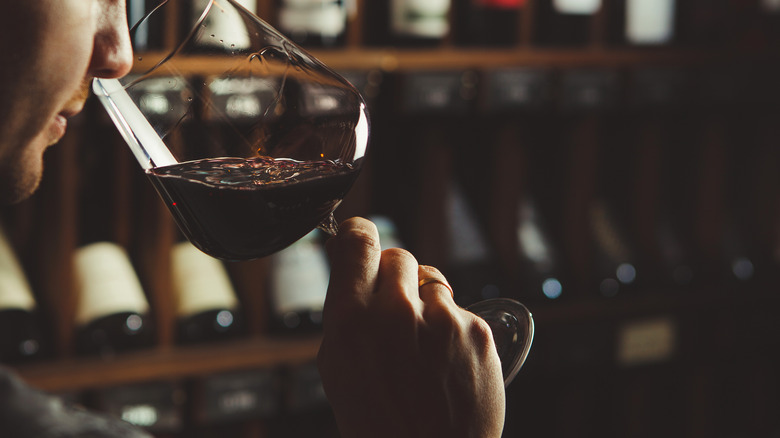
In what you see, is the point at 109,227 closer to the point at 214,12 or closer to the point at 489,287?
the point at 489,287

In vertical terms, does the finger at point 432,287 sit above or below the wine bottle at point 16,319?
above

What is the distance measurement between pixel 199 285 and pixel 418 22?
62 cm

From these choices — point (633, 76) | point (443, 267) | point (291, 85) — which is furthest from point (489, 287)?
point (291, 85)

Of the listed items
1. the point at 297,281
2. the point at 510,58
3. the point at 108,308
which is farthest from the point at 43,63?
the point at 510,58

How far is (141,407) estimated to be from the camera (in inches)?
51.5

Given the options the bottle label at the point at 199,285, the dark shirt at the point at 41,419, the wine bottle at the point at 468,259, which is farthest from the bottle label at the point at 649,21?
the dark shirt at the point at 41,419

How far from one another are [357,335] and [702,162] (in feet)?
4.92

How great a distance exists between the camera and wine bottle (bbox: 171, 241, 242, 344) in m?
1.38

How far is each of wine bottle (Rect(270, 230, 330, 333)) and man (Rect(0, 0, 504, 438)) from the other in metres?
0.78

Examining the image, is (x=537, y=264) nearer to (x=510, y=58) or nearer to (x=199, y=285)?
(x=510, y=58)

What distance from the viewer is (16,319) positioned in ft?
4.09

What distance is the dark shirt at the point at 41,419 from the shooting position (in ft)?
1.47

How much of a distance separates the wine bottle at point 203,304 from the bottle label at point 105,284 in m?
0.07

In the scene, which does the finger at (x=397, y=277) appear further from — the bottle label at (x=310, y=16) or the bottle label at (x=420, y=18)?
the bottle label at (x=420, y=18)
